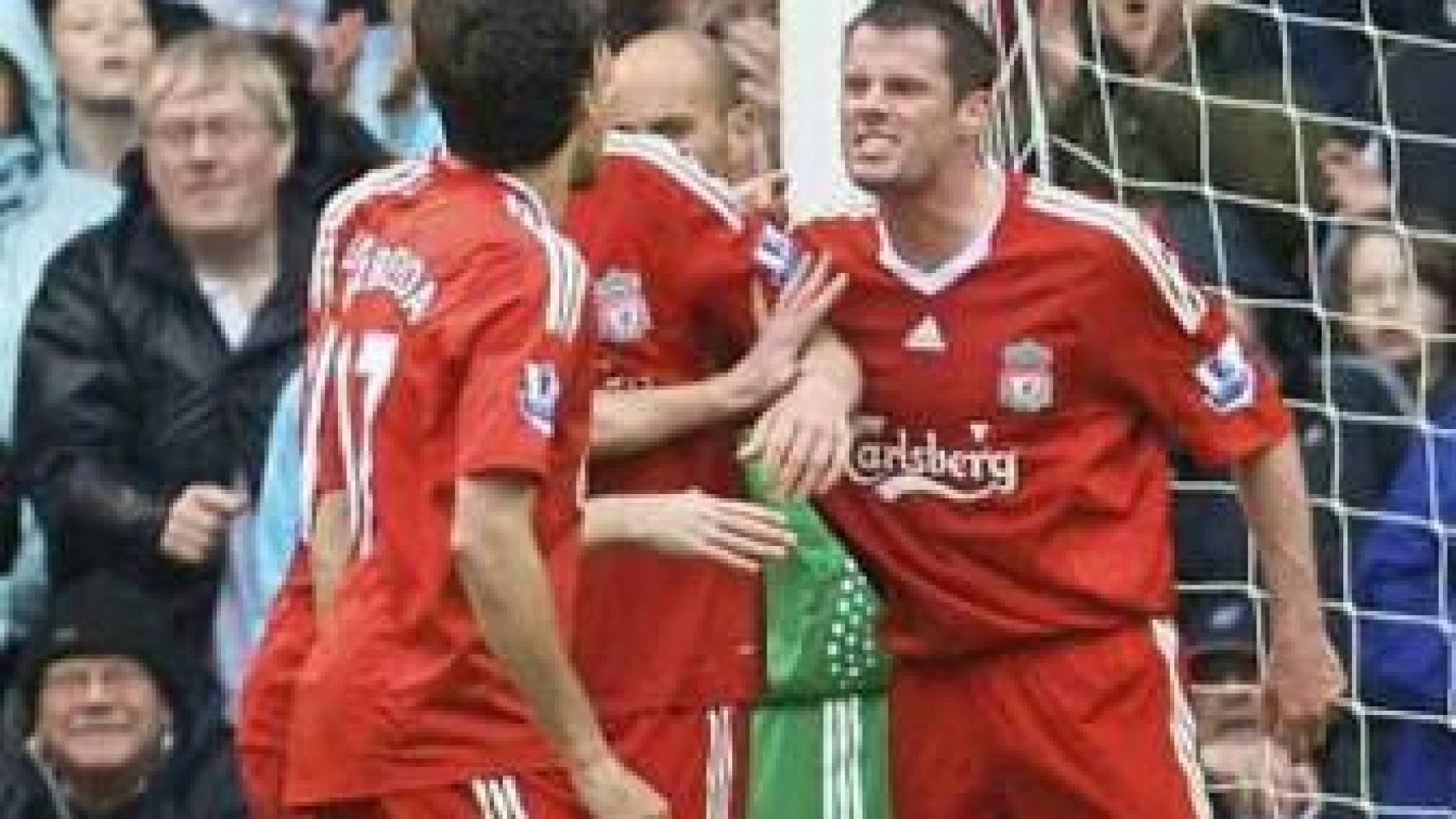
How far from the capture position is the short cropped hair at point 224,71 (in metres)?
8.28

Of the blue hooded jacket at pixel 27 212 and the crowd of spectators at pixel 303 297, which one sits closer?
the crowd of spectators at pixel 303 297

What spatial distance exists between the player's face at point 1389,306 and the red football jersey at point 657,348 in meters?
1.98

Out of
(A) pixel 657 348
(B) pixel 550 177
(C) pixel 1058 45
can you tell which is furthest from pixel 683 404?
(C) pixel 1058 45

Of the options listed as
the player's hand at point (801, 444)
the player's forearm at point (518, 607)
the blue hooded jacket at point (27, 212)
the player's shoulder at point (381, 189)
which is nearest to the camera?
the player's forearm at point (518, 607)

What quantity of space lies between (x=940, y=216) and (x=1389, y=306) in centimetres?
182

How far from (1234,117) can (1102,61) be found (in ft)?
1.28

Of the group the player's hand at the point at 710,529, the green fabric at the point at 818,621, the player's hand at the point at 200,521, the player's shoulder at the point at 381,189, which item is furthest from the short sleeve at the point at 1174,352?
the player's hand at the point at 200,521

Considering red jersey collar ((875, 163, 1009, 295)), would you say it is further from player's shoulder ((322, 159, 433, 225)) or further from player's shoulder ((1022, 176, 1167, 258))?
player's shoulder ((322, 159, 433, 225))

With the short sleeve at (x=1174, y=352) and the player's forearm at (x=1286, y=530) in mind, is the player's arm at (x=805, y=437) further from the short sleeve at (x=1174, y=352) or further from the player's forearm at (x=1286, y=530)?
the player's forearm at (x=1286, y=530)

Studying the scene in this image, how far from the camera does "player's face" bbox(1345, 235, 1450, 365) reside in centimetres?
801

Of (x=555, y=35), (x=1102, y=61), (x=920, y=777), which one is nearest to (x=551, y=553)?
(x=555, y=35)

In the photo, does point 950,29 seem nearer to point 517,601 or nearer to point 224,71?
point 517,601

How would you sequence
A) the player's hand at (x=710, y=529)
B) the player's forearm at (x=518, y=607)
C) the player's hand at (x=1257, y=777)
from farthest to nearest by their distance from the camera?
the player's hand at (x=1257, y=777)
the player's hand at (x=710, y=529)
the player's forearm at (x=518, y=607)

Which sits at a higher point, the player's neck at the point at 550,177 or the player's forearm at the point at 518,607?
the player's neck at the point at 550,177
